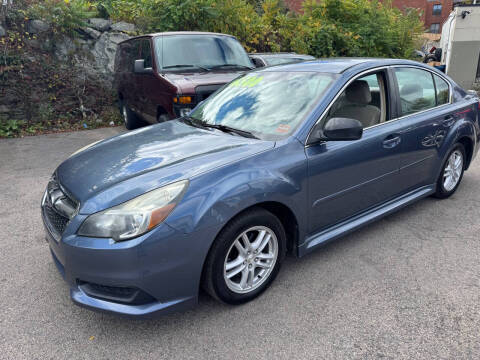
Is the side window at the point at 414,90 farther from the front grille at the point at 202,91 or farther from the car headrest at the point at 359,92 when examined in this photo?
the front grille at the point at 202,91

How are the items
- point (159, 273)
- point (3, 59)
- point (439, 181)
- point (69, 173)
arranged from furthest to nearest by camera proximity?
1. point (3, 59)
2. point (439, 181)
3. point (69, 173)
4. point (159, 273)

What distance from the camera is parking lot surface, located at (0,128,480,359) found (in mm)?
2275

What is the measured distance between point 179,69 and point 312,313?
487 cm

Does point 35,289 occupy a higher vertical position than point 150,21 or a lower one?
lower

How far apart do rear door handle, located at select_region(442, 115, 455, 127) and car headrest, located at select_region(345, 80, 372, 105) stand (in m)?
1.09

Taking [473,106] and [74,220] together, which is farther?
[473,106]

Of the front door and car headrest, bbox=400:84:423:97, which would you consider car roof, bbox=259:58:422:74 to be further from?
car headrest, bbox=400:84:423:97

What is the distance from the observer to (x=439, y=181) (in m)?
4.17

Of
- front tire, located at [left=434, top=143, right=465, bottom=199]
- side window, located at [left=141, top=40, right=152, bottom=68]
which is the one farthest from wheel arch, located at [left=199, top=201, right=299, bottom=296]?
side window, located at [left=141, top=40, right=152, bottom=68]

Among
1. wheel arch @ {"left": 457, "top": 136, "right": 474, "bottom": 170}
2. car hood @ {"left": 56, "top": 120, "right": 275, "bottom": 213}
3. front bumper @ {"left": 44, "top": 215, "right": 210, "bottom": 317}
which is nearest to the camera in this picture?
front bumper @ {"left": 44, "top": 215, "right": 210, "bottom": 317}

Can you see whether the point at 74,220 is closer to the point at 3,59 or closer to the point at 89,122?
the point at 89,122

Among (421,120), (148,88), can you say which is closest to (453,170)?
(421,120)

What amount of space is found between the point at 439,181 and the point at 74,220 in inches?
144

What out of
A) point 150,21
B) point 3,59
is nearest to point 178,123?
point 3,59
